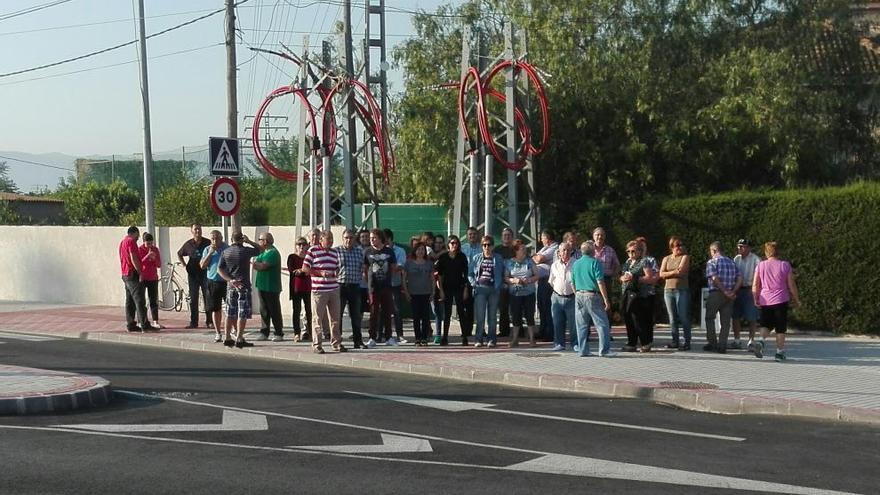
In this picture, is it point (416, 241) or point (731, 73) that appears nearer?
point (416, 241)

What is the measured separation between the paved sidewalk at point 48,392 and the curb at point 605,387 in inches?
155

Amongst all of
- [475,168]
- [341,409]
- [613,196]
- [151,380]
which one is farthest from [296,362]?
[613,196]

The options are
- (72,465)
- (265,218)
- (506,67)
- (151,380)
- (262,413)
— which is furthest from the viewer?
(265,218)

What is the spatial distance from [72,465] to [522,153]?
553 inches

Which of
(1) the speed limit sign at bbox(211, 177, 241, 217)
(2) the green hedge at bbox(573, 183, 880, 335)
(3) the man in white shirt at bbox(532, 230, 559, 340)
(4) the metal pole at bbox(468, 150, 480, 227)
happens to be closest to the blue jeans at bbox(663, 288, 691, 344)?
(3) the man in white shirt at bbox(532, 230, 559, 340)

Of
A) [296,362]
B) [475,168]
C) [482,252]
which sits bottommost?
[296,362]

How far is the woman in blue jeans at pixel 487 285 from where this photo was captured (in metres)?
17.6

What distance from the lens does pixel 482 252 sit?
17812mm

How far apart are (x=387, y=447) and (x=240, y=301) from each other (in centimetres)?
798

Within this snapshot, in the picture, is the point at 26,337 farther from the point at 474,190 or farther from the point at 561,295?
the point at 561,295

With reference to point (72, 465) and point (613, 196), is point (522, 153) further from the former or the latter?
point (72, 465)

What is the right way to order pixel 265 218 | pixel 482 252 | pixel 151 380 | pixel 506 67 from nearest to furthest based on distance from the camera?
pixel 151 380
pixel 482 252
pixel 506 67
pixel 265 218

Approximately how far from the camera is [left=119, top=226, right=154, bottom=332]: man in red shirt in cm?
2011

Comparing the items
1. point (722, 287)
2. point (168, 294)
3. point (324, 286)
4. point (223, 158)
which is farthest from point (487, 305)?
point (168, 294)
